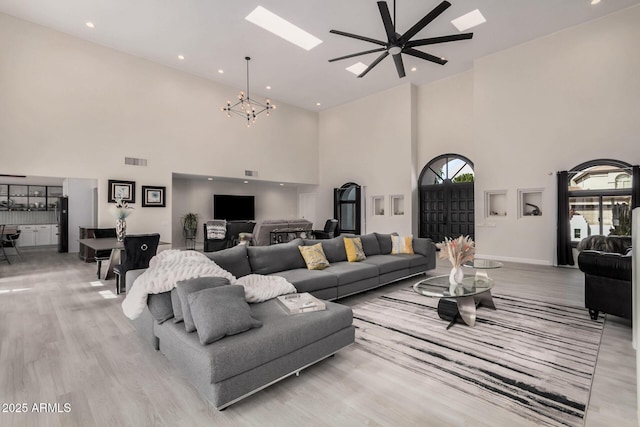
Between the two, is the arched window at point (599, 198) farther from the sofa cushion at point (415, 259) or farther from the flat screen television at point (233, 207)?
the flat screen television at point (233, 207)

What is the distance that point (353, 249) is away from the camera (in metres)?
4.95

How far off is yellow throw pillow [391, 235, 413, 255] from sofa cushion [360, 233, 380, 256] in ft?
1.01

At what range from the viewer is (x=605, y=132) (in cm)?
614

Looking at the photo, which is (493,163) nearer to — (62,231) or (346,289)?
(346,289)

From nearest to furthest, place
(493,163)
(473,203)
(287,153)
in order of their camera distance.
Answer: (493,163)
(473,203)
(287,153)

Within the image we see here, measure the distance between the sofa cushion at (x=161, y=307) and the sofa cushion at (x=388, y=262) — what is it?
3017 millimetres

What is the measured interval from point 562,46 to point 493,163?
279cm

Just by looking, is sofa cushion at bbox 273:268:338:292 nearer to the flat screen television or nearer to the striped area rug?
the striped area rug

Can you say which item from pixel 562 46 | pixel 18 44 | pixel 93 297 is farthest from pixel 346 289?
pixel 18 44

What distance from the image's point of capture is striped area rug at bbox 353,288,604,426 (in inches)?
82.3

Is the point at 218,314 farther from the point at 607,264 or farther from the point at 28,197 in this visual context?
the point at 28,197

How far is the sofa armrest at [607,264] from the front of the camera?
3.06 m

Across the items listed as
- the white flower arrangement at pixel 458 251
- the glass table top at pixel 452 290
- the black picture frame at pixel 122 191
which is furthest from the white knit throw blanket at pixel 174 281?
the black picture frame at pixel 122 191

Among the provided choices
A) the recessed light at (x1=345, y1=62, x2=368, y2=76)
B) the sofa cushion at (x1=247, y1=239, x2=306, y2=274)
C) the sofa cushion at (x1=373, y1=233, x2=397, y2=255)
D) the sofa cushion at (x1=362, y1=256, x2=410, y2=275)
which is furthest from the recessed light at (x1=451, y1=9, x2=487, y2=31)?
the sofa cushion at (x1=247, y1=239, x2=306, y2=274)
